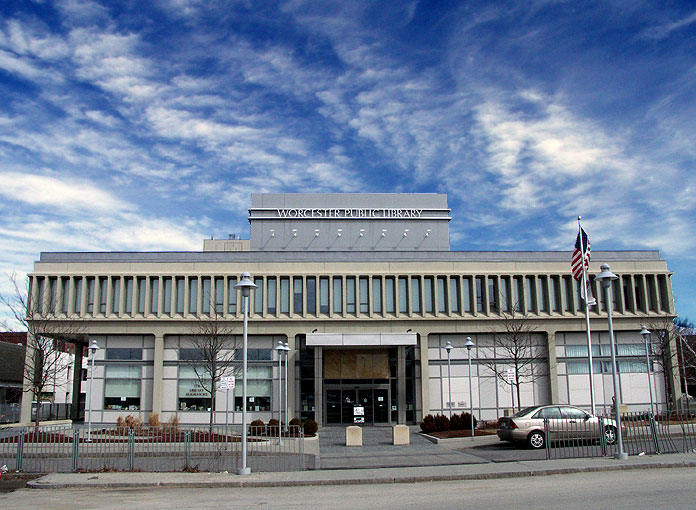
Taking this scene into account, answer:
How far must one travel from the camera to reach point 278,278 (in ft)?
142

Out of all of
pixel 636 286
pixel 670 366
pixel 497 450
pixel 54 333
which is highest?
pixel 636 286

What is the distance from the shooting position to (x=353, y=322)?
42.7m

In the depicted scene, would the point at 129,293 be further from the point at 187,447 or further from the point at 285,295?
the point at 187,447

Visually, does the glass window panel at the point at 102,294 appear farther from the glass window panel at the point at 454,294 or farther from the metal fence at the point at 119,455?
the glass window panel at the point at 454,294

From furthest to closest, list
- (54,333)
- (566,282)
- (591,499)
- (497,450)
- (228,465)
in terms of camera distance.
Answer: (566,282) < (54,333) < (497,450) < (228,465) < (591,499)

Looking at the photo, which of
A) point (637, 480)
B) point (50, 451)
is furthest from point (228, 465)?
point (637, 480)

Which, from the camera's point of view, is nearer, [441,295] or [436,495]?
[436,495]

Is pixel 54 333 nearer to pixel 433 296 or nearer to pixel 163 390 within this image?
pixel 163 390

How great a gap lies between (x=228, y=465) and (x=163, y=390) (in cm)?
2378

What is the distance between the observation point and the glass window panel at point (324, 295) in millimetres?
43094

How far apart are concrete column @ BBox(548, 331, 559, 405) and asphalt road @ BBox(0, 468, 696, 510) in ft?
84.2

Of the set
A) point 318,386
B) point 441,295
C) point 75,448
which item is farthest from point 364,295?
point 75,448

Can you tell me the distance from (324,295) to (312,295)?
815 millimetres

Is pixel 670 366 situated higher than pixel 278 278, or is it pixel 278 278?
pixel 278 278
